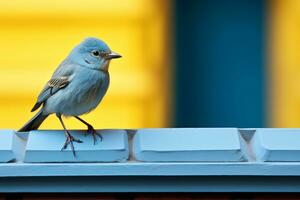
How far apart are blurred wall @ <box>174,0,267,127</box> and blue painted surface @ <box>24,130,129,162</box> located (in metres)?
3.15

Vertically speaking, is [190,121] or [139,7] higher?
[139,7]

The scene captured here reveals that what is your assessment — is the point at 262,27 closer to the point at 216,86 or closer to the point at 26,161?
the point at 216,86

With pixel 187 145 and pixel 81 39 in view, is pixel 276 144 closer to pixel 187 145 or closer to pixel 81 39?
pixel 187 145

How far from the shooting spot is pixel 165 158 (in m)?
1.92

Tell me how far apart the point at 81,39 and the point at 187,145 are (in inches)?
105

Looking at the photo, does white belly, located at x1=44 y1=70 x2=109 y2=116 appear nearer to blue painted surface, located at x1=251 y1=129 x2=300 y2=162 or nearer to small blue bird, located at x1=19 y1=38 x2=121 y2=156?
small blue bird, located at x1=19 y1=38 x2=121 y2=156

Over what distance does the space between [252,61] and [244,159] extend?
11.0 ft

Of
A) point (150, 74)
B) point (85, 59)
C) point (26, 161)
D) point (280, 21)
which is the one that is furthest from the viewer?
point (280, 21)

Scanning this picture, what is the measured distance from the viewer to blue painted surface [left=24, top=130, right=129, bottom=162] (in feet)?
6.30

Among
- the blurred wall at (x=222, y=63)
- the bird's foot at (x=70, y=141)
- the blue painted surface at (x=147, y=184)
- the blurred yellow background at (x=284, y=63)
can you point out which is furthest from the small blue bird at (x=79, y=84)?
the blurred wall at (x=222, y=63)

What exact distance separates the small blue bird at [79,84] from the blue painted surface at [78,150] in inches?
20.5

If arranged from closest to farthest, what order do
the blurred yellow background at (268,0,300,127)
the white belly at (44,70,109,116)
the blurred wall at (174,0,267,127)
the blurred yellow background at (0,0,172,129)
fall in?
the white belly at (44,70,109,116) < the blurred yellow background at (0,0,172,129) < the blurred yellow background at (268,0,300,127) < the blurred wall at (174,0,267,127)

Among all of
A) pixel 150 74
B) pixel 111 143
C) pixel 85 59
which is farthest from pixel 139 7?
pixel 111 143

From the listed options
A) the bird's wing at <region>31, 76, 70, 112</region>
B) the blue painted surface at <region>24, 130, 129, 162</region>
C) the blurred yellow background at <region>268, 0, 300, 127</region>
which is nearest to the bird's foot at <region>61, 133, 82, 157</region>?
the blue painted surface at <region>24, 130, 129, 162</region>
